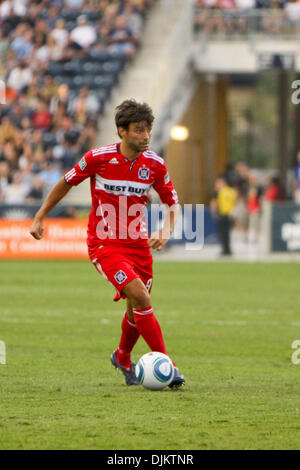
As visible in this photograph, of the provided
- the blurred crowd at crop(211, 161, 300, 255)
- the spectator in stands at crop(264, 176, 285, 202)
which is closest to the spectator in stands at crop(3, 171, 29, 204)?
the blurred crowd at crop(211, 161, 300, 255)

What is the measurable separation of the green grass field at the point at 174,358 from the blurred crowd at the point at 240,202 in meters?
6.20

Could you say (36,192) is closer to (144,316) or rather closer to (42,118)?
(42,118)

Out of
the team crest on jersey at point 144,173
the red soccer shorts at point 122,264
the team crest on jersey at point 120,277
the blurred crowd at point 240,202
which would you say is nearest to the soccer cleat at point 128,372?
the red soccer shorts at point 122,264

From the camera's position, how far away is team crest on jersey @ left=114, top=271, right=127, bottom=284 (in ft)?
24.7

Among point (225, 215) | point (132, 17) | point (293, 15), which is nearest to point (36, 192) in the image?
point (225, 215)

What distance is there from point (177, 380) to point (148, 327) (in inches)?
18.0

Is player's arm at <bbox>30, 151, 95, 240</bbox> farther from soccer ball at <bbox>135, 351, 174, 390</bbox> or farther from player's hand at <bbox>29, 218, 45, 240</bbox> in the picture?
soccer ball at <bbox>135, 351, 174, 390</bbox>

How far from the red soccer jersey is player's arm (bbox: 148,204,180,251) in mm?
198

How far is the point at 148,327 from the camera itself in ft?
24.9

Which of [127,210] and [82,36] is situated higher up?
[82,36]

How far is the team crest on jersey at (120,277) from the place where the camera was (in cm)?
752

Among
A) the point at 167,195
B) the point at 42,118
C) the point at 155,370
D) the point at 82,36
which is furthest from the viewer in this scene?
the point at 82,36

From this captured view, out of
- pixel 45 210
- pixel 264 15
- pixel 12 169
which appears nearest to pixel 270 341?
pixel 45 210

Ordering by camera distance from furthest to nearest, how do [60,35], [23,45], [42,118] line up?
[23,45]
[60,35]
[42,118]
